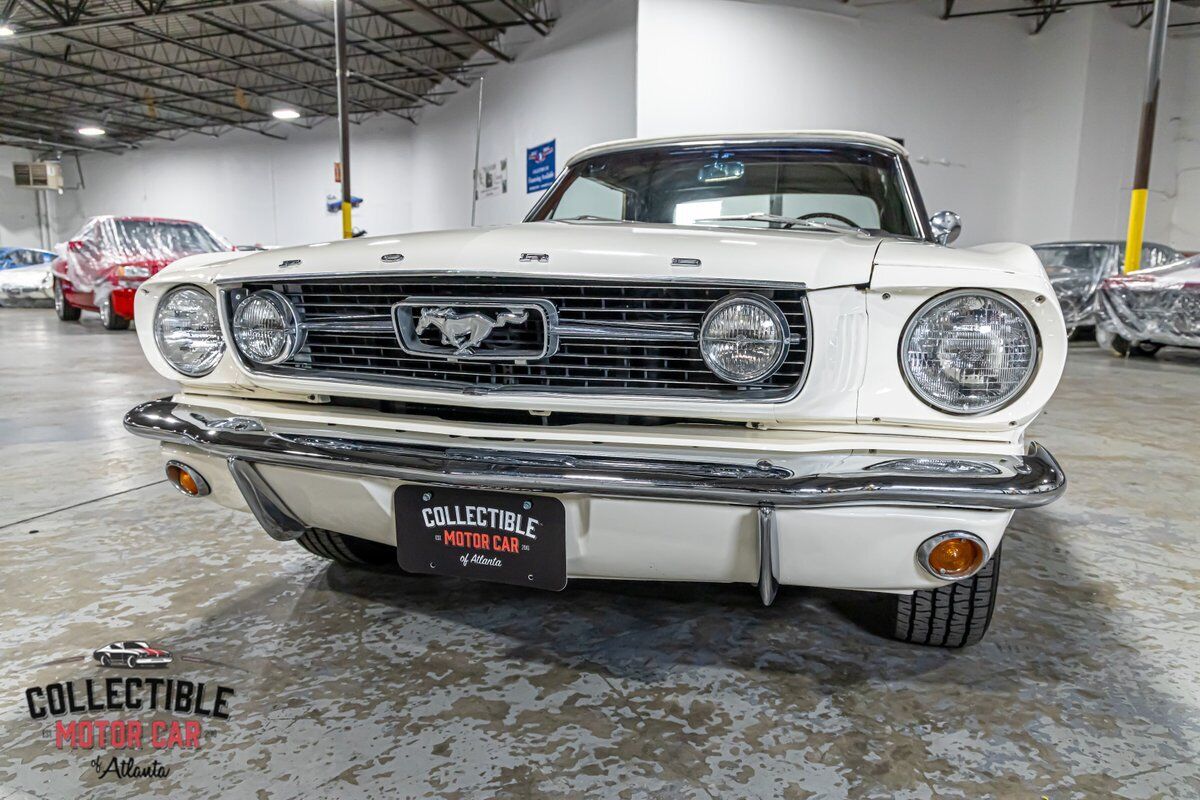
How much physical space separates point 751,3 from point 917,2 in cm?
274

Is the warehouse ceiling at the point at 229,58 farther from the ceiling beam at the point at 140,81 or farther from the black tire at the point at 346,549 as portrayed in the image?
the black tire at the point at 346,549

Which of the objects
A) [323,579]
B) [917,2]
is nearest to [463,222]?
[917,2]

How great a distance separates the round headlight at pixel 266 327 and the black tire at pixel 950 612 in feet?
4.88

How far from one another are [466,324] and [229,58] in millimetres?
17771

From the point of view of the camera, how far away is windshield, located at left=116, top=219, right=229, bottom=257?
8.98 metres

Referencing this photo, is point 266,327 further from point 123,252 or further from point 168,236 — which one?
point 168,236

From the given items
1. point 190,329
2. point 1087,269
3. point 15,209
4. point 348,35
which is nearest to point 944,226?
point 190,329

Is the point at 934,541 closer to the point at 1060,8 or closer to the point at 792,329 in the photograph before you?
the point at 792,329

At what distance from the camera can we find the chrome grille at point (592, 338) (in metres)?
1.43

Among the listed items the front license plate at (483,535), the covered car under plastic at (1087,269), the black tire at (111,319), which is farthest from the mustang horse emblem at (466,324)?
the black tire at (111,319)

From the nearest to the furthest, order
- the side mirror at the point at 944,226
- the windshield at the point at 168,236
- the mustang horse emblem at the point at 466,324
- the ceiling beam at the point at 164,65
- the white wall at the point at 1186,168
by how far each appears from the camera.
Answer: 1. the mustang horse emblem at the point at 466,324
2. the side mirror at the point at 944,226
3. the windshield at the point at 168,236
4. the white wall at the point at 1186,168
5. the ceiling beam at the point at 164,65

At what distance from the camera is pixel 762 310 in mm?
1409

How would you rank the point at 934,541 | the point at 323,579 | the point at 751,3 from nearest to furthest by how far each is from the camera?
the point at 934,541 < the point at 323,579 < the point at 751,3

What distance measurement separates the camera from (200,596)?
2064 millimetres
